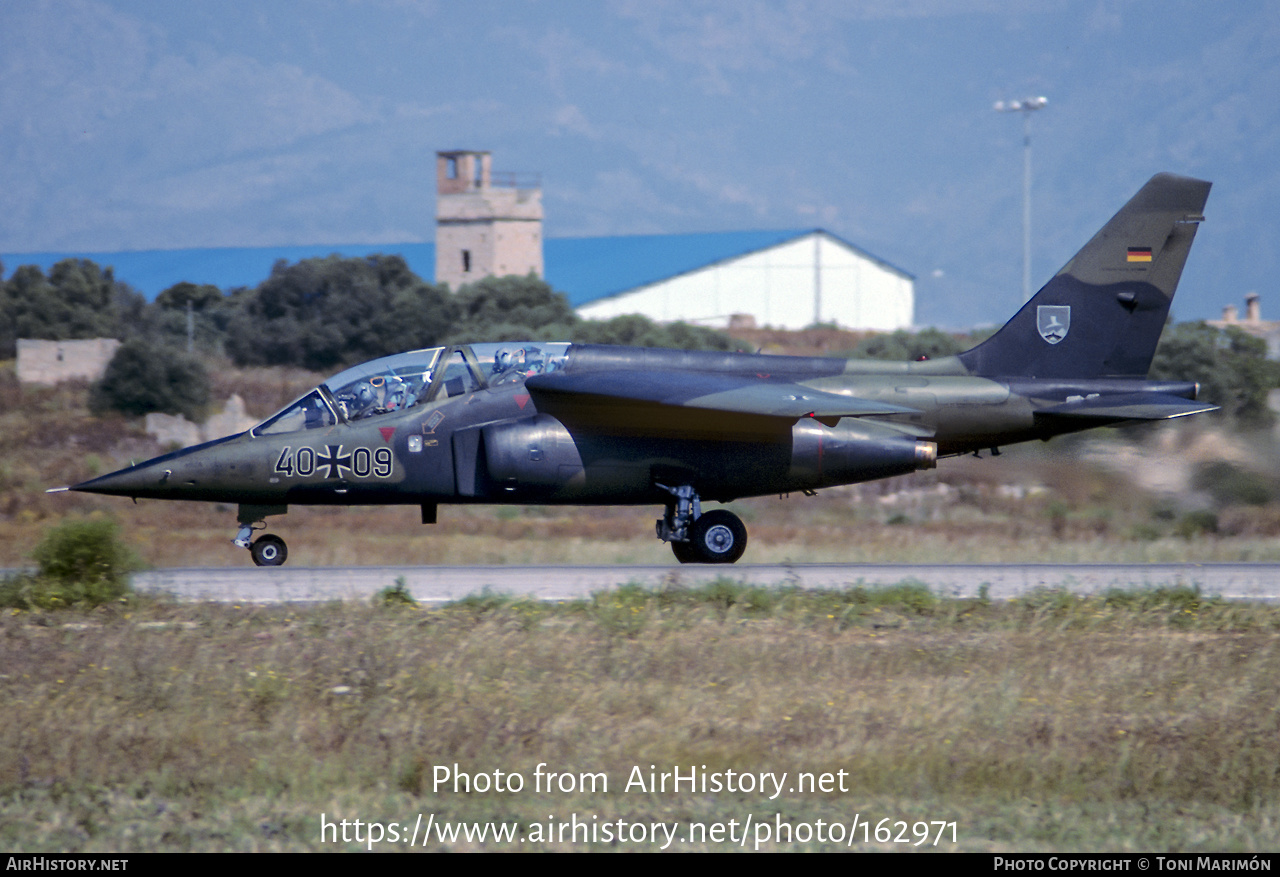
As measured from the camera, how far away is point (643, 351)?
15.0 meters

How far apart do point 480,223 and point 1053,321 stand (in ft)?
194

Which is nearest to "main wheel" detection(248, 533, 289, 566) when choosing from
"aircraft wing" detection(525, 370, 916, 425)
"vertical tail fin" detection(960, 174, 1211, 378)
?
"aircraft wing" detection(525, 370, 916, 425)

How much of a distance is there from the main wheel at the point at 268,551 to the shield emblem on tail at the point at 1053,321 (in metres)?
9.43

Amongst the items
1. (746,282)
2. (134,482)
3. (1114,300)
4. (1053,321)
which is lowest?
(134,482)

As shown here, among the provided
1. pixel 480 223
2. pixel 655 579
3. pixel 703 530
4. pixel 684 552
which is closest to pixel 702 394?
pixel 703 530

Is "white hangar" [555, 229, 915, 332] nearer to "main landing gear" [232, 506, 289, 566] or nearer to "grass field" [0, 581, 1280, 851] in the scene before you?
"main landing gear" [232, 506, 289, 566]

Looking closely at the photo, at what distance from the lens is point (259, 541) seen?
48.8 ft

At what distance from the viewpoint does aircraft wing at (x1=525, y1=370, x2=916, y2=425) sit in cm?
1343

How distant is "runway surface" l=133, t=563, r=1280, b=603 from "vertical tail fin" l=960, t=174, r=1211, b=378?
2.49 metres

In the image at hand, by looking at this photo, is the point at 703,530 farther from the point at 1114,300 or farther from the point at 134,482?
the point at 134,482

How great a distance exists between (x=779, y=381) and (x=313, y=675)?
7612 millimetres

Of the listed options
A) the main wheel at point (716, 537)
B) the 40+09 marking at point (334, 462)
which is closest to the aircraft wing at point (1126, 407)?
the main wheel at point (716, 537)
